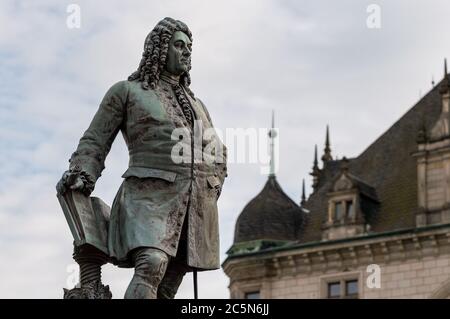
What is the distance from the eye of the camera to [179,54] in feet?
44.0

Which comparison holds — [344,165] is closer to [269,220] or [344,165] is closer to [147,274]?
[269,220]

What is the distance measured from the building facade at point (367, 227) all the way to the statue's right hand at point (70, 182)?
40.3m

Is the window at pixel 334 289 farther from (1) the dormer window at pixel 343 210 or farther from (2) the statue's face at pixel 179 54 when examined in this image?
(2) the statue's face at pixel 179 54

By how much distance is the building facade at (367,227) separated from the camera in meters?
54.0

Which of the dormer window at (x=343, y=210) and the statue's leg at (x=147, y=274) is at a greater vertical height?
the dormer window at (x=343, y=210)

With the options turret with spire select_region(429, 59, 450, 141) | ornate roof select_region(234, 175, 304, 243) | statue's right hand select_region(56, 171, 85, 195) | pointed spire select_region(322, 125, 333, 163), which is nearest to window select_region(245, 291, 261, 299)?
ornate roof select_region(234, 175, 304, 243)

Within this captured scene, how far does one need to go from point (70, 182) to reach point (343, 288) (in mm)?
42005

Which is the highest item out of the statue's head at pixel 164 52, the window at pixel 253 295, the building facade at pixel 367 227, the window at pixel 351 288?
the building facade at pixel 367 227

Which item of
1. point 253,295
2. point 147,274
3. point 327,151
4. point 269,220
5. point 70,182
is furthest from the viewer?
point 327,151

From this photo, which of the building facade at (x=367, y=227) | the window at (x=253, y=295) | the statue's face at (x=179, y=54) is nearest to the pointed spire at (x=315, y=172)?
the building facade at (x=367, y=227)

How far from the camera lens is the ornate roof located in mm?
57250

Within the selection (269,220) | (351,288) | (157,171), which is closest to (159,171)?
(157,171)
